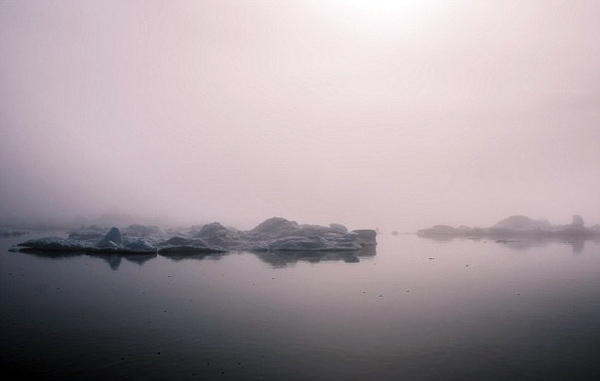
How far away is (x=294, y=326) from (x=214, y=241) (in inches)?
1906

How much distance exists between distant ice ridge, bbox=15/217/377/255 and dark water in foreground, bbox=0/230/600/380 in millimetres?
17171

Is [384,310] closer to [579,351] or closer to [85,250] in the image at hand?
[579,351]

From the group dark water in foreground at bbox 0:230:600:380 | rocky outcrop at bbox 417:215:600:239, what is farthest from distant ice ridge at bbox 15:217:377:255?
rocky outcrop at bbox 417:215:600:239

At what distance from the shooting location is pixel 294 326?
63.3 ft

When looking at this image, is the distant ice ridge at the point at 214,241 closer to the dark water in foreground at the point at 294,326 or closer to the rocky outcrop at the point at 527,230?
the dark water in foreground at the point at 294,326

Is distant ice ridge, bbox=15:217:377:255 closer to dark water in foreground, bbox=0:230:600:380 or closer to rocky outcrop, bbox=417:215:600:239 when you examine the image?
dark water in foreground, bbox=0:230:600:380

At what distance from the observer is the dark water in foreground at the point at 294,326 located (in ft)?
44.8

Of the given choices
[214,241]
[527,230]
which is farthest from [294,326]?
[527,230]

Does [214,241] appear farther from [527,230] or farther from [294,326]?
[527,230]

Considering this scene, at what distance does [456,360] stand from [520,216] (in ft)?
423

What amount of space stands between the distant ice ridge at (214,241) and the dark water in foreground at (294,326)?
56.3 ft

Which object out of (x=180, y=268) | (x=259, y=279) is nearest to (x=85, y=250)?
(x=180, y=268)

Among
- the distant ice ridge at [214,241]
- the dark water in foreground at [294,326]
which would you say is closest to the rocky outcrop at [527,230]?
the distant ice ridge at [214,241]

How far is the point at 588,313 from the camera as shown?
73.2 feet
